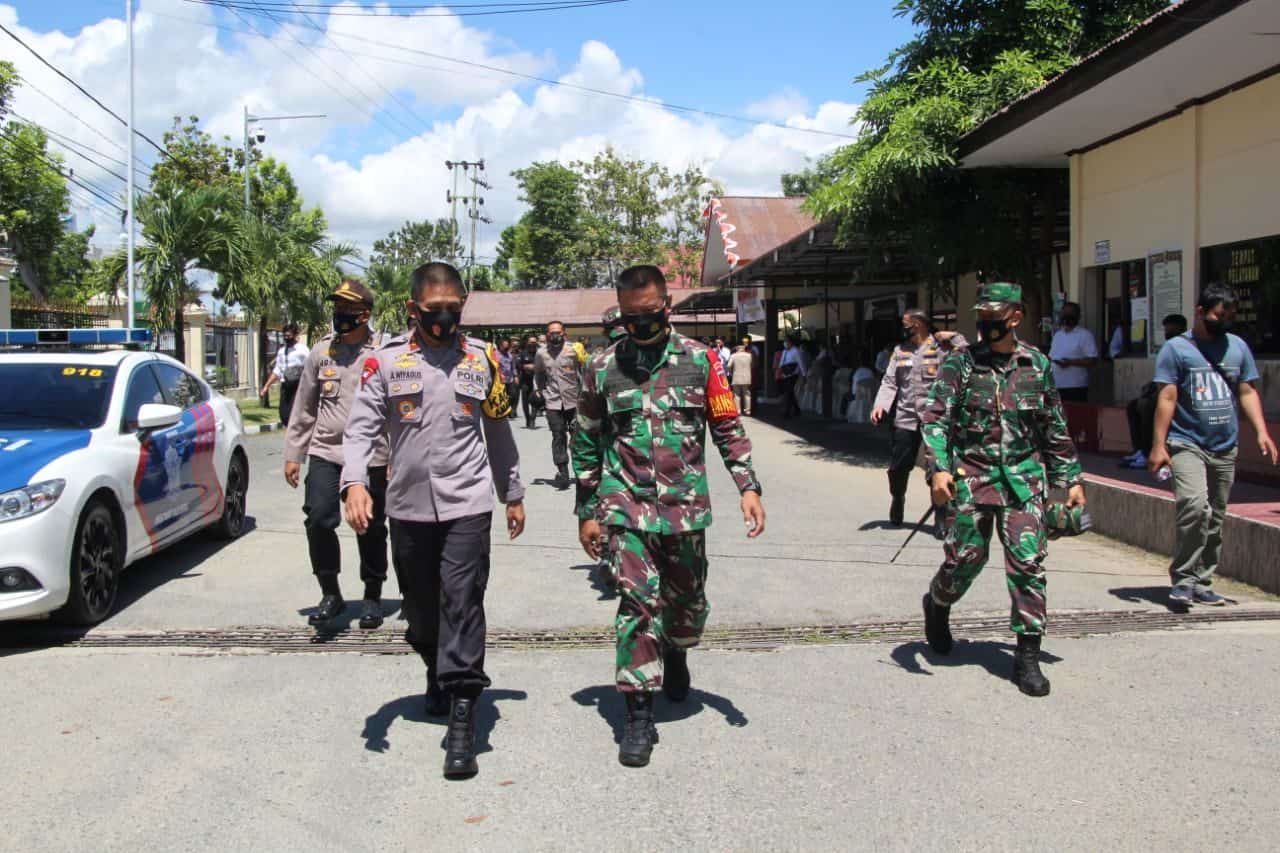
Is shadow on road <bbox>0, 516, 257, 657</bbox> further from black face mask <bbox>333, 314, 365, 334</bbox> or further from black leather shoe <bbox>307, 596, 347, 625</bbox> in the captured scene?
black face mask <bbox>333, 314, 365, 334</bbox>

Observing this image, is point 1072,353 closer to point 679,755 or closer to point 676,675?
point 676,675

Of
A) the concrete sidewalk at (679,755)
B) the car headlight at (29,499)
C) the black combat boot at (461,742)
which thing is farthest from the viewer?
the car headlight at (29,499)

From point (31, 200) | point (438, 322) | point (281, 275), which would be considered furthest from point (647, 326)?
point (31, 200)

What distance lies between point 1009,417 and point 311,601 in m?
4.19

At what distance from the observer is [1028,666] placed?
4840 millimetres

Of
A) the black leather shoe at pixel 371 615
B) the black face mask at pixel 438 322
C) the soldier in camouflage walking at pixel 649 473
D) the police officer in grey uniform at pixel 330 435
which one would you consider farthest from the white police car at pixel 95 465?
the soldier in camouflage walking at pixel 649 473

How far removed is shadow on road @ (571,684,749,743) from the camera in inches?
178

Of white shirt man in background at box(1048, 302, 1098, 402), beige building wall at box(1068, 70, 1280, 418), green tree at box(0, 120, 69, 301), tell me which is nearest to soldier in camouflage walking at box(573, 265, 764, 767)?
beige building wall at box(1068, 70, 1280, 418)

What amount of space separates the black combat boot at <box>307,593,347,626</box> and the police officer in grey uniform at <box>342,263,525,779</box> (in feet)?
5.80

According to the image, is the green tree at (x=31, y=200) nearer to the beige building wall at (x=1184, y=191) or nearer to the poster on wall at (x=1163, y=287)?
the beige building wall at (x=1184, y=191)

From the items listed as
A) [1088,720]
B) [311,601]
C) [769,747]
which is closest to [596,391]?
[769,747]

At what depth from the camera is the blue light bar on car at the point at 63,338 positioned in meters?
7.45

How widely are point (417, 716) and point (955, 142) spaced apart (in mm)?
10315

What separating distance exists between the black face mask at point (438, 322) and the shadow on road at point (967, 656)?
8.83ft
